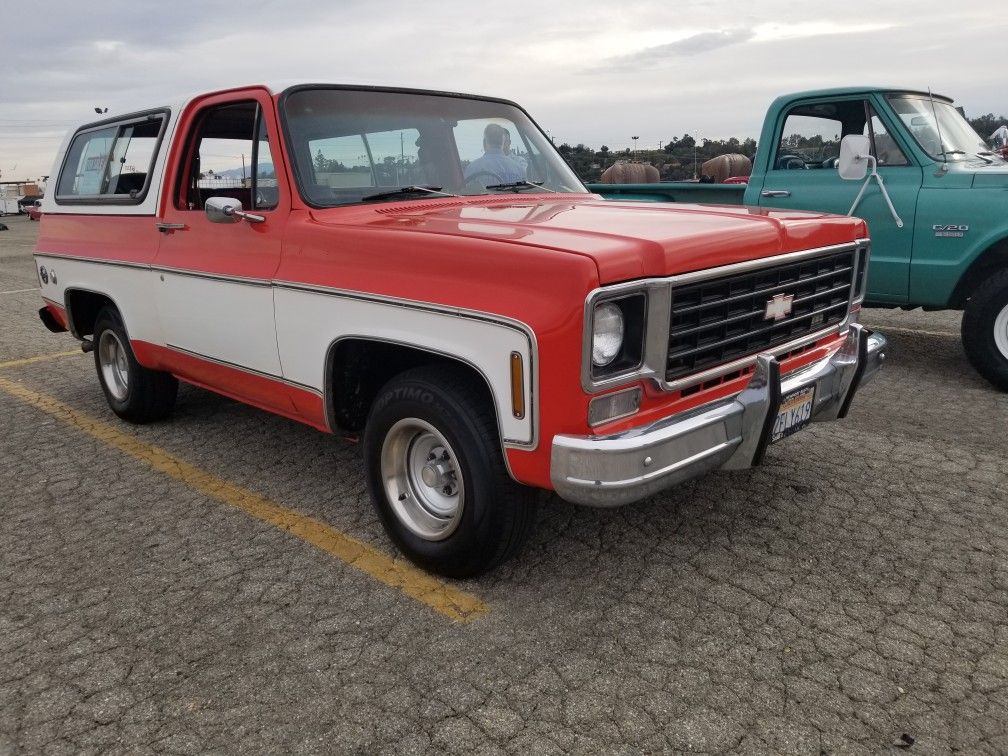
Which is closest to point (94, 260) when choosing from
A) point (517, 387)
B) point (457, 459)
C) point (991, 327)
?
point (457, 459)

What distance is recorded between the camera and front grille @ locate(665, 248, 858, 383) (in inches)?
109

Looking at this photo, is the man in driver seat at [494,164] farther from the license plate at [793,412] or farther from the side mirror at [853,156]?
the side mirror at [853,156]

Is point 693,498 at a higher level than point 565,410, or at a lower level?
lower

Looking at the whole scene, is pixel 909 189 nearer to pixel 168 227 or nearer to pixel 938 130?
pixel 938 130

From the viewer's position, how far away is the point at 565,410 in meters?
2.54

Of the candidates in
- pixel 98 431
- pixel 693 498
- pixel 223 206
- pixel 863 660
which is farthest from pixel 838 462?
pixel 98 431

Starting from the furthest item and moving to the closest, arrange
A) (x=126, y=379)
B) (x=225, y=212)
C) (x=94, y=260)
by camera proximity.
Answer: (x=126, y=379)
(x=94, y=260)
(x=225, y=212)

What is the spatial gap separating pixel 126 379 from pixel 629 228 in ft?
12.3

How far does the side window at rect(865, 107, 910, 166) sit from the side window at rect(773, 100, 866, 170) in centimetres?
9

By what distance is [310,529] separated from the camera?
3.71 metres

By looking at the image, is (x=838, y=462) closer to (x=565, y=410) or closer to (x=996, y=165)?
(x=565, y=410)

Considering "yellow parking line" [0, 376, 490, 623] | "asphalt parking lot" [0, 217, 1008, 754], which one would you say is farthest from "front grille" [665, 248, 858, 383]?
"yellow parking line" [0, 376, 490, 623]

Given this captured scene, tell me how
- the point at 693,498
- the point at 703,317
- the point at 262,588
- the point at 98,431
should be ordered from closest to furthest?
the point at 703,317
the point at 262,588
the point at 693,498
the point at 98,431

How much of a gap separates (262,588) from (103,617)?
57 centimetres
